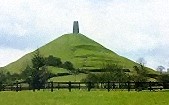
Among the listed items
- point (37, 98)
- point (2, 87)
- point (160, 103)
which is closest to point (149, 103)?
point (160, 103)

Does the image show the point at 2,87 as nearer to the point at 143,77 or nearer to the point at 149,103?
the point at 149,103

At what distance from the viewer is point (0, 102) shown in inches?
1474

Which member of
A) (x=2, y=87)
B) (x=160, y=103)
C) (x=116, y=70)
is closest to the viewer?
(x=160, y=103)

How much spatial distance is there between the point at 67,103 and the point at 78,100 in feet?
4.87

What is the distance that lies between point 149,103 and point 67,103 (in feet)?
20.2

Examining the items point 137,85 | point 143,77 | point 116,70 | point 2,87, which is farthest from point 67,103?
point 116,70

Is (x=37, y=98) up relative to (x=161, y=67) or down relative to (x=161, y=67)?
down

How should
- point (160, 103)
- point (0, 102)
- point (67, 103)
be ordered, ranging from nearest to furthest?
point (160, 103) → point (67, 103) → point (0, 102)

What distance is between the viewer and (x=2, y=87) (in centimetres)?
6397

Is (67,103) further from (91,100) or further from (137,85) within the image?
(137,85)

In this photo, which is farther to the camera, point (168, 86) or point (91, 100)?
point (168, 86)

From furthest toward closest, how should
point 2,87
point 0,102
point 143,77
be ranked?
point 143,77
point 2,87
point 0,102

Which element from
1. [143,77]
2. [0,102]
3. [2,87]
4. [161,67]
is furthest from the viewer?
[161,67]

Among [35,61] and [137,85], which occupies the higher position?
[35,61]
